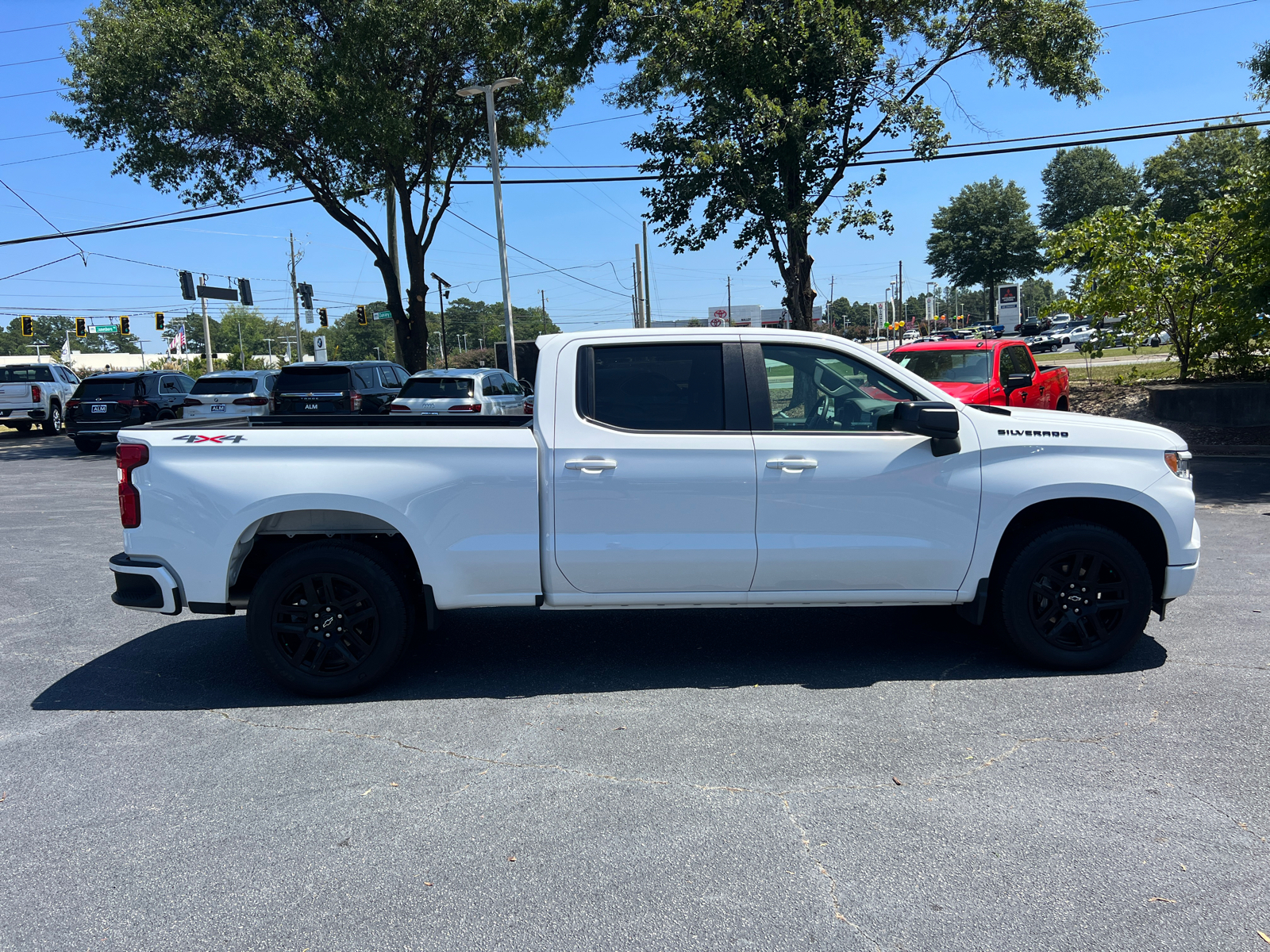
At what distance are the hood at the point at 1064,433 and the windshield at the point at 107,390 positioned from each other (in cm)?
1993

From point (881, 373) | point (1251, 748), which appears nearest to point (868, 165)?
point (881, 373)

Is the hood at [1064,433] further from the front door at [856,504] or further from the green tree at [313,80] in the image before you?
the green tree at [313,80]

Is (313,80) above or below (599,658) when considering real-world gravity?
above

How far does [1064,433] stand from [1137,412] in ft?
46.2

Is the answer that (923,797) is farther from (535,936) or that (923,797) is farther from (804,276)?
(804,276)

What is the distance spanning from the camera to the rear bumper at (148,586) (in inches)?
187

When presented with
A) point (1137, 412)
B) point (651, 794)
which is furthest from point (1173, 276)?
point (651, 794)

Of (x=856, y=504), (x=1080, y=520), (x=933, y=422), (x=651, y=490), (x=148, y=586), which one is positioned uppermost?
(x=933, y=422)

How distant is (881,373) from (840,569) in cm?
108

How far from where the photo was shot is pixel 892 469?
4.84 meters

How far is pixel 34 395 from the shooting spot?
2484cm

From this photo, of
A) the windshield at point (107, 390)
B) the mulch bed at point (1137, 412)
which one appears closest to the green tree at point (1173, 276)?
the mulch bed at point (1137, 412)

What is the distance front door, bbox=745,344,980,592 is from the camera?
15.7 ft

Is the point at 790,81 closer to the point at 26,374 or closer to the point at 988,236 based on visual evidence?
the point at 26,374
